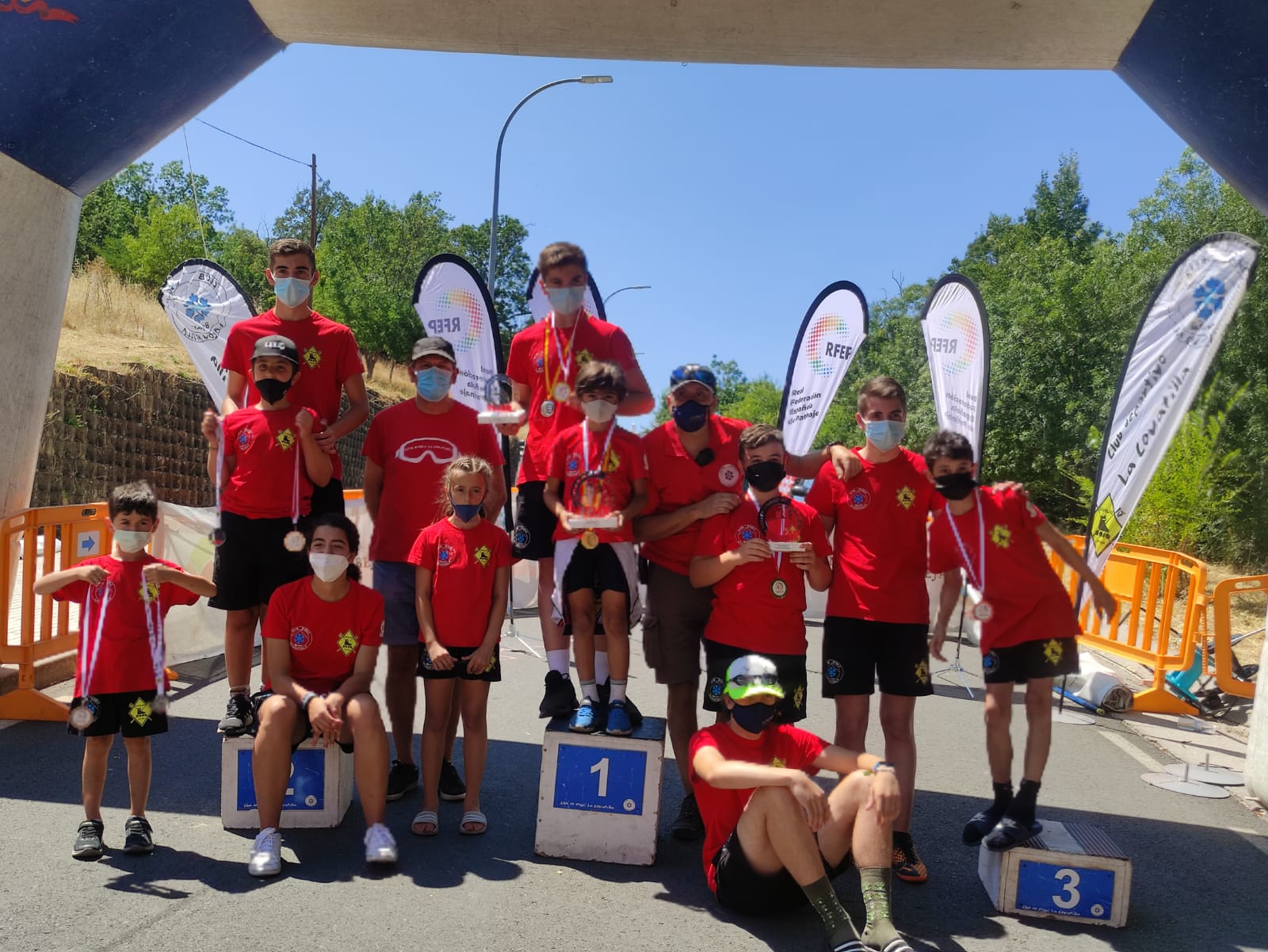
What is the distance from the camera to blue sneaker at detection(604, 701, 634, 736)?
4664 mm

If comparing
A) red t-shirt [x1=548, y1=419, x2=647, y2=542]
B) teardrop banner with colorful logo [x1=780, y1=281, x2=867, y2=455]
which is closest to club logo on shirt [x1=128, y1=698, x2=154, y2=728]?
red t-shirt [x1=548, y1=419, x2=647, y2=542]

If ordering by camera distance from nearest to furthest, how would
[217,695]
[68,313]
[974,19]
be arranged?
[974,19]
[217,695]
[68,313]

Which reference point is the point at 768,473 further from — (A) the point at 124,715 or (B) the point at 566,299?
(A) the point at 124,715

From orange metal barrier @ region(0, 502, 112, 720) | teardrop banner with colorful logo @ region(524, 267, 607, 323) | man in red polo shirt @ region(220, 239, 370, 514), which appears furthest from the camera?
teardrop banner with colorful logo @ region(524, 267, 607, 323)

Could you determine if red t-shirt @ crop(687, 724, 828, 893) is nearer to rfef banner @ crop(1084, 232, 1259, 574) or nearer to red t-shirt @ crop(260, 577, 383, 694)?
red t-shirt @ crop(260, 577, 383, 694)

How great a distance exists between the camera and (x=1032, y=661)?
4496 mm

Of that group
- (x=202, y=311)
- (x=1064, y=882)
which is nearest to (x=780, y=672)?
(x=1064, y=882)

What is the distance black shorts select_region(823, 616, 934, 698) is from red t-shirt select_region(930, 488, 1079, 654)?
0.32 meters

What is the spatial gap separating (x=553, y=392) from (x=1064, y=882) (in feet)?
10.7

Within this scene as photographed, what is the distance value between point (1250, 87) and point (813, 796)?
4296 millimetres

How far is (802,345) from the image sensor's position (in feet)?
36.4

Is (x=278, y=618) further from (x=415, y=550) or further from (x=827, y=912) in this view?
(x=827, y=912)

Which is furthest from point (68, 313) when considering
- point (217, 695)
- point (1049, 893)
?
point (1049, 893)

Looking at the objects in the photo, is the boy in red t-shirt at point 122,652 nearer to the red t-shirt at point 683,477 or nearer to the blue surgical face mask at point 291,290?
the blue surgical face mask at point 291,290
